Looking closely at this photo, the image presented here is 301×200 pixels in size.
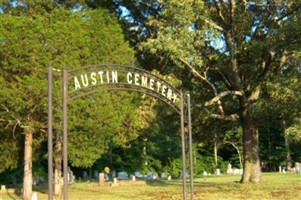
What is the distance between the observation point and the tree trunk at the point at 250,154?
71.1ft

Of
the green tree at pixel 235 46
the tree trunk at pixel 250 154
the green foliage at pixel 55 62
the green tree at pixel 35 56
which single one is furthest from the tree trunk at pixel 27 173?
the tree trunk at pixel 250 154

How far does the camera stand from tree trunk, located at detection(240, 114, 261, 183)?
853 inches

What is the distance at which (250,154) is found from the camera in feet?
72.6

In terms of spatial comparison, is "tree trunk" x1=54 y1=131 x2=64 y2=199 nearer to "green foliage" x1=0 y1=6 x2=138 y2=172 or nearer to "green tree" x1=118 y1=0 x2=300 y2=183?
"green foliage" x1=0 y1=6 x2=138 y2=172

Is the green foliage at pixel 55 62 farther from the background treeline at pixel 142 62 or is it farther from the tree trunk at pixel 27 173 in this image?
the tree trunk at pixel 27 173

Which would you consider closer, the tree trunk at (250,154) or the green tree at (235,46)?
the green tree at (235,46)

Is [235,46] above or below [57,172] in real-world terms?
above

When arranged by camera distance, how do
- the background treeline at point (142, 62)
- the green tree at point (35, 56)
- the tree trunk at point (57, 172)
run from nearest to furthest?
the green tree at point (35, 56) → the background treeline at point (142, 62) → the tree trunk at point (57, 172)

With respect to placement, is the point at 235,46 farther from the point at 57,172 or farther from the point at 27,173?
the point at 27,173

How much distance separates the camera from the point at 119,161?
3822 cm

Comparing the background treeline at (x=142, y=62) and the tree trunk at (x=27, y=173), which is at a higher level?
the background treeline at (x=142, y=62)

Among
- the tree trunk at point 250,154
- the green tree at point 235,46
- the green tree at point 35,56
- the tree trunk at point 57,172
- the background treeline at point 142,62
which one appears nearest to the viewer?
the green tree at point 35,56

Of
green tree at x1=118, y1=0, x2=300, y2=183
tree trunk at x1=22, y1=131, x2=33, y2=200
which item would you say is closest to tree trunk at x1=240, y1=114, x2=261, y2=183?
green tree at x1=118, y1=0, x2=300, y2=183

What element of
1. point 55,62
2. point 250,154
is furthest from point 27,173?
point 250,154
